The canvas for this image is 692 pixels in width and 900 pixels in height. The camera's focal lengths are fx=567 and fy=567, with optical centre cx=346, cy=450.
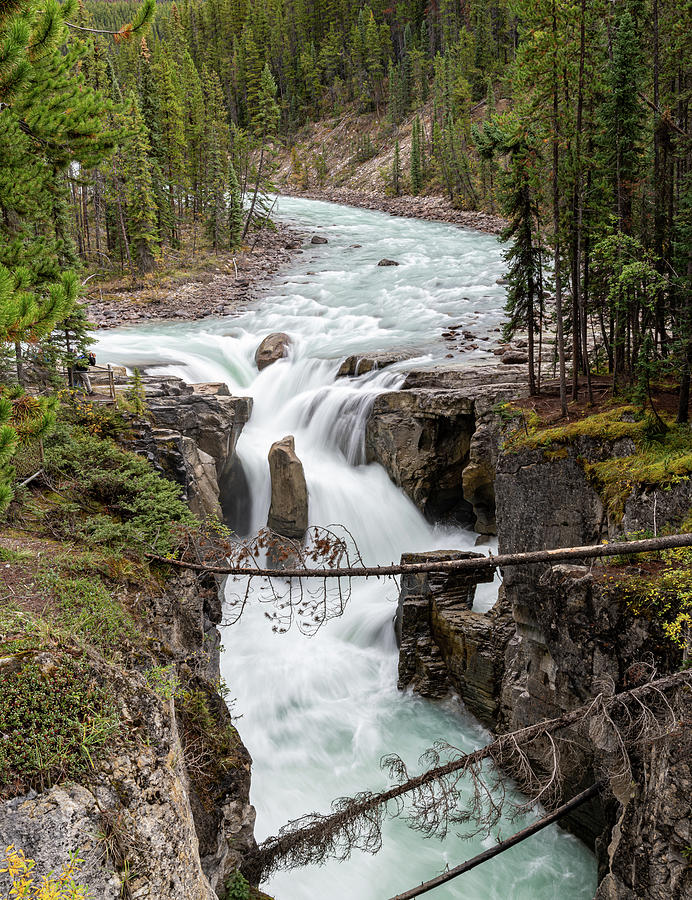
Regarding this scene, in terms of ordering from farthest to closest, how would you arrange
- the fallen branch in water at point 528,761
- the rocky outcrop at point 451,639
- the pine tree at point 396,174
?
1. the pine tree at point 396,174
2. the rocky outcrop at point 451,639
3. the fallen branch in water at point 528,761

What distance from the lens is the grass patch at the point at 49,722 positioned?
13.2 ft

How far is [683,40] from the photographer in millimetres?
13164

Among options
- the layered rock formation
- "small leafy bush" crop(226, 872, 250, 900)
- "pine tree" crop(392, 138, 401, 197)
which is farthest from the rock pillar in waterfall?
"pine tree" crop(392, 138, 401, 197)

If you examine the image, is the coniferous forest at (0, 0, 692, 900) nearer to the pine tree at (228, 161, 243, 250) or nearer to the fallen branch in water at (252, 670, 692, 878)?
the fallen branch in water at (252, 670, 692, 878)

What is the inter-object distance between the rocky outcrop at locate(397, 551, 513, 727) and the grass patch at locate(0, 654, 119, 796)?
8.84m

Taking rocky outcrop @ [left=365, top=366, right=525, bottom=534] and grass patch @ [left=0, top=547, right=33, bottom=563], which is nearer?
grass patch @ [left=0, top=547, right=33, bottom=563]

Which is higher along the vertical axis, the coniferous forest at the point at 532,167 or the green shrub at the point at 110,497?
the coniferous forest at the point at 532,167

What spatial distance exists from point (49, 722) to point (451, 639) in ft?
34.9

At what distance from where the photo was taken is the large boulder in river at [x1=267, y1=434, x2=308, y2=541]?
18375 millimetres

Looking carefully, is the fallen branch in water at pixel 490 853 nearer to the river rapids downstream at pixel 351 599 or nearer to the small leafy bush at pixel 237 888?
the small leafy bush at pixel 237 888

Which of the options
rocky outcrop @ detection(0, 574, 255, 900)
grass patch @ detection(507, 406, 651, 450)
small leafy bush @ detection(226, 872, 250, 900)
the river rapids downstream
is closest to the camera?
rocky outcrop @ detection(0, 574, 255, 900)

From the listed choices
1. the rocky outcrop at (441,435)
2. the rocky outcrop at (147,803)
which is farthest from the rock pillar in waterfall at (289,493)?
the rocky outcrop at (147,803)

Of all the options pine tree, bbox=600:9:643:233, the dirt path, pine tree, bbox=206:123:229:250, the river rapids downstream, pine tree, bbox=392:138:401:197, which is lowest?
the river rapids downstream

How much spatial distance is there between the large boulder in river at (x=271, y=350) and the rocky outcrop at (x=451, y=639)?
14.1 meters
